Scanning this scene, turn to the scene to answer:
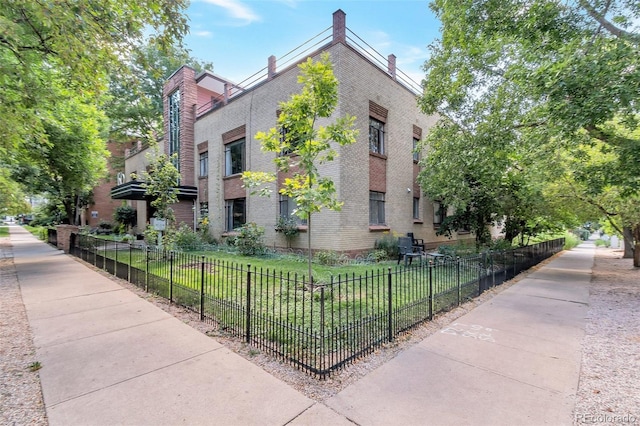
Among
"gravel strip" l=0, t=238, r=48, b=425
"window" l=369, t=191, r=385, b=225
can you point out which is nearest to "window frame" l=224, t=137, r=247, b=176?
"window" l=369, t=191, r=385, b=225

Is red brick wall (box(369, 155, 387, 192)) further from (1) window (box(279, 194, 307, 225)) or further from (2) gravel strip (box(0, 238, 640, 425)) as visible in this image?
(2) gravel strip (box(0, 238, 640, 425))

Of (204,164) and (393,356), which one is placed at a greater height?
(204,164)

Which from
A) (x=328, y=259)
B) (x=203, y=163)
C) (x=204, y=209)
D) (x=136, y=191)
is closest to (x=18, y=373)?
(x=328, y=259)

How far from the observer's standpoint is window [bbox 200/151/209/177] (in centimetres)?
1941

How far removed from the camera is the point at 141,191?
57.4 ft

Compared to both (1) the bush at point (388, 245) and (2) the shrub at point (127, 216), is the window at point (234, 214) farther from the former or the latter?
(2) the shrub at point (127, 216)

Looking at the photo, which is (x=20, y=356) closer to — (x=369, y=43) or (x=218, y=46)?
(x=218, y=46)

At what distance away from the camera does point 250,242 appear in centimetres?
1366

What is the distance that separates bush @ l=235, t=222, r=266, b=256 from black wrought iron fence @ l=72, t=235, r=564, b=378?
4691 millimetres

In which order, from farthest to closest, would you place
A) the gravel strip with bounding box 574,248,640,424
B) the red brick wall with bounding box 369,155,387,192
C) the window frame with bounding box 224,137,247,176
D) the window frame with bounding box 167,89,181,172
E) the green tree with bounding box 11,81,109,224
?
the window frame with bounding box 167,89,181,172
the window frame with bounding box 224,137,247,176
the red brick wall with bounding box 369,155,387,192
the green tree with bounding box 11,81,109,224
the gravel strip with bounding box 574,248,640,424

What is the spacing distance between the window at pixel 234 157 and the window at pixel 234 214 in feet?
5.74

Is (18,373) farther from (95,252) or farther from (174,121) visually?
(174,121)

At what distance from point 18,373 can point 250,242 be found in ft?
33.0

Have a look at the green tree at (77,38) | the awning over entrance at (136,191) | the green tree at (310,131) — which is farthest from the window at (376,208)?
the awning over entrance at (136,191)
